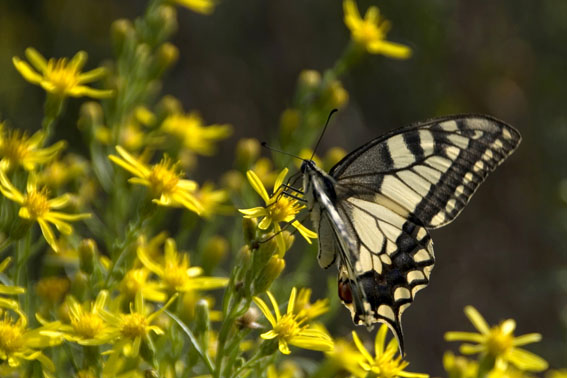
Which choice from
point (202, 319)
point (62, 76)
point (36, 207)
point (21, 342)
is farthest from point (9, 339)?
point (62, 76)

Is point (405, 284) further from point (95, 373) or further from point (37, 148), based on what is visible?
point (37, 148)

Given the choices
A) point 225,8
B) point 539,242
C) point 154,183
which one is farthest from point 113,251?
point 539,242

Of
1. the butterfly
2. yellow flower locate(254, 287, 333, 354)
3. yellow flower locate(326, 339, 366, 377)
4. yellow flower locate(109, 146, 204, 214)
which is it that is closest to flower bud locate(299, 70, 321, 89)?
the butterfly

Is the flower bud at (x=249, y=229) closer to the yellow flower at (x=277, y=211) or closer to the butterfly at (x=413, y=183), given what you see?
the yellow flower at (x=277, y=211)

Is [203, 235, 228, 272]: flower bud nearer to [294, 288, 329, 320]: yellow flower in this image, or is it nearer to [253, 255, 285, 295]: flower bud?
[294, 288, 329, 320]: yellow flower

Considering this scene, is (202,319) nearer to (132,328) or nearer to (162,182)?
(132,328)

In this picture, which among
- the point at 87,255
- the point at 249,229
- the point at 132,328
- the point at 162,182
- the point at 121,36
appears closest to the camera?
the point at 132,328

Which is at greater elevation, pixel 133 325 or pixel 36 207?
pixel 36 207
